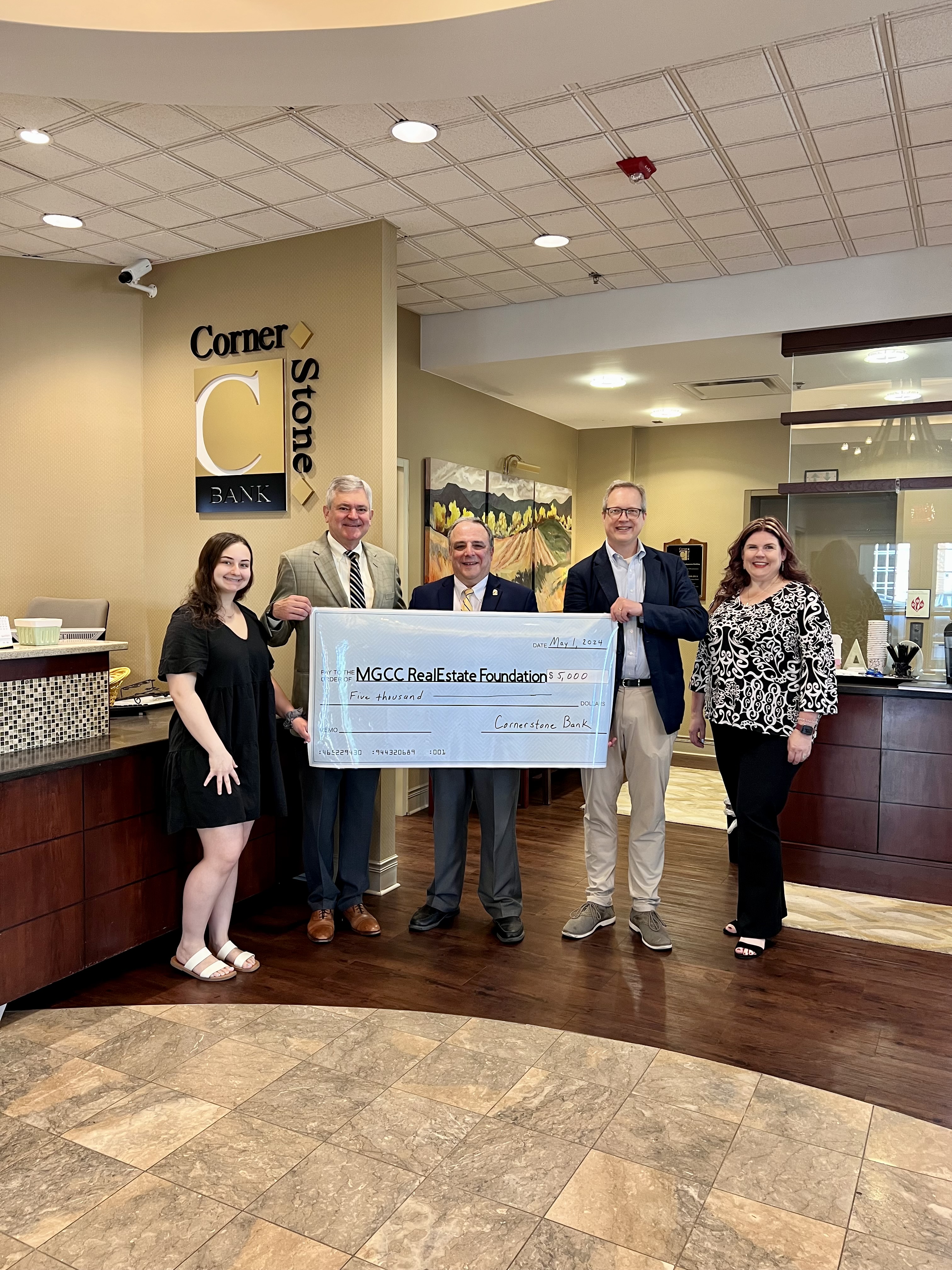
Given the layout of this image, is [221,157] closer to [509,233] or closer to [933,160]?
[509,233]

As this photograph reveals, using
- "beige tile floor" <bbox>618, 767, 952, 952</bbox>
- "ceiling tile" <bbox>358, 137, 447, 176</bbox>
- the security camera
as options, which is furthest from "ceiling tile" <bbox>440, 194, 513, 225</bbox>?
"beige tile floor" <bbox>618, 767, 952, 952</bbox>

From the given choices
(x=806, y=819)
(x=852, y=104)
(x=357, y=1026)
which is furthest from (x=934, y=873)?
(x=852, y=104)

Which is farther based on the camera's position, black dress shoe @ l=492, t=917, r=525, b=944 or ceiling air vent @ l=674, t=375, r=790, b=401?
ceiling air vent @ l=674, t=375, r=790, b=401

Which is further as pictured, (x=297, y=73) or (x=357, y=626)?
(x=357, y=626)

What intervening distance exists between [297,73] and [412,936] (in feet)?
9.95

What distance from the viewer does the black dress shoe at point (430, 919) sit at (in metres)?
3.78

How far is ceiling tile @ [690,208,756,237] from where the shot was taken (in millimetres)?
4215

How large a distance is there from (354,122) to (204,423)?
191 centimetres

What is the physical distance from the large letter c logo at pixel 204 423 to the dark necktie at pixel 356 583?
44.0 inches

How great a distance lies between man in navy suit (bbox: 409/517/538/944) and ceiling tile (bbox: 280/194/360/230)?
1.55 meters

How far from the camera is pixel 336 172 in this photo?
3.73 meters

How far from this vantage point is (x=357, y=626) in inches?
137

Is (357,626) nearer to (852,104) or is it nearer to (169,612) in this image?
(169,612)
